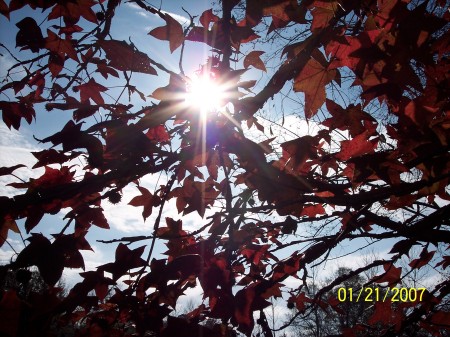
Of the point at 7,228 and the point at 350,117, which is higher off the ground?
the point at 350,117

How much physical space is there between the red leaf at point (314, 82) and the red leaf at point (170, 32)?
0.71 m

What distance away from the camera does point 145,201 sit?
78.2 inches

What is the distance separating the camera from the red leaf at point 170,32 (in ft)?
4.76

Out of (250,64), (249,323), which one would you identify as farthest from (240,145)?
(250,64)

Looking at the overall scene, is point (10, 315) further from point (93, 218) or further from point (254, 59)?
point (254, 59)

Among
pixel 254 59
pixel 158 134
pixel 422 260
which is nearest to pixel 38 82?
pixel 158 134

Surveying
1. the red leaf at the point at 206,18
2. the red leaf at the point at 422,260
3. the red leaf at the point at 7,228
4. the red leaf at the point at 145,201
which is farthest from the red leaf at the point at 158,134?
the red leaf at the point at 422,260

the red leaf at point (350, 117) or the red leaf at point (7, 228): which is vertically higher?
the red leaf at point (350, 117)

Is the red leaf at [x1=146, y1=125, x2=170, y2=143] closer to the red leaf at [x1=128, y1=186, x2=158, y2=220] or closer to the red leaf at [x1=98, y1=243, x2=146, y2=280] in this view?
the red leaf at [x1=128, y1=186, x2=158, y2=220]

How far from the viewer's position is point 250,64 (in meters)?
2.01

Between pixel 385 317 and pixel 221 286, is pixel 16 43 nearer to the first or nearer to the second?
pixel 221 286

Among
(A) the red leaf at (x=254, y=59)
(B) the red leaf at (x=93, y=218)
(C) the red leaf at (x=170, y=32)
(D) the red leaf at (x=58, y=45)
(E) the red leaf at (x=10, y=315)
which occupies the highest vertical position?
(D) the red leaf at (x=58, y=45)

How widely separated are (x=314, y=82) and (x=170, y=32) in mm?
792

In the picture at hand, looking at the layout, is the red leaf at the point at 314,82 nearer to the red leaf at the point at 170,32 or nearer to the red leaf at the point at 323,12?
the red leaf at the point at 323,12
